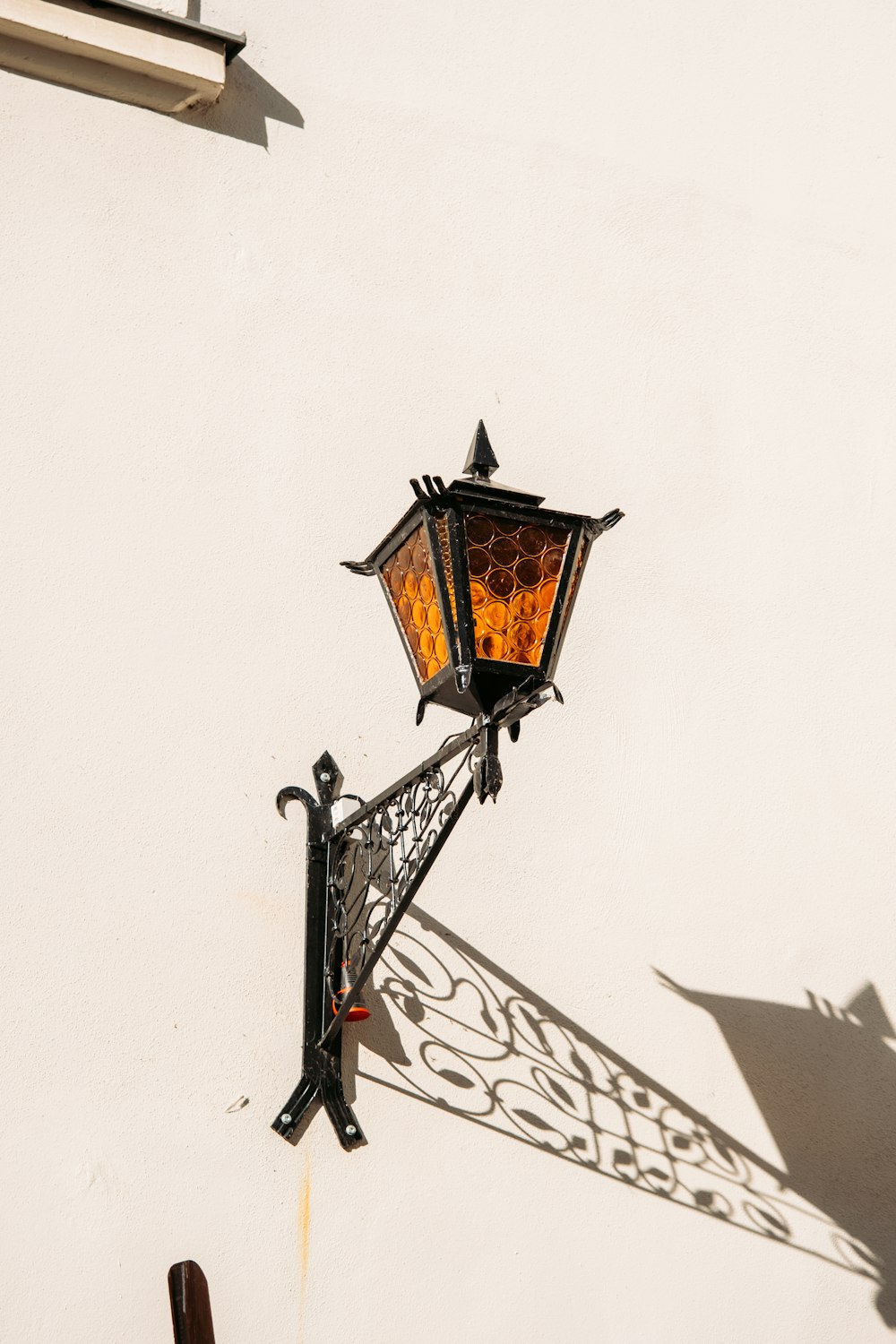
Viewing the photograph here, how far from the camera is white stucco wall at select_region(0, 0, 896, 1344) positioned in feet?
7.70

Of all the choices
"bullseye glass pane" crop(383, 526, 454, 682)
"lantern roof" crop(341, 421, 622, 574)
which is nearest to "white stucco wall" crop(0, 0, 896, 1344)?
"bullseye glass pane" crop(383, 526, 454, 682)

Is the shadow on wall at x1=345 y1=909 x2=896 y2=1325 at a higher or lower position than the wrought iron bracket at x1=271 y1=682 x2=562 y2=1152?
lower

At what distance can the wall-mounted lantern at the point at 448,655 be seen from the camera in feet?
6.72

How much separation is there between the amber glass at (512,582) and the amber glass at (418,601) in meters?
0.07

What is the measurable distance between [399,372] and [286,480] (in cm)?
37

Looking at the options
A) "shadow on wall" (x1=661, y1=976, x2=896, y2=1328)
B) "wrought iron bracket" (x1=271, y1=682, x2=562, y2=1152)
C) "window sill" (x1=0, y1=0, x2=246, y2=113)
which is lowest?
"shadow on wall" (x1=661, y1=976, x2=896, y2=1328)

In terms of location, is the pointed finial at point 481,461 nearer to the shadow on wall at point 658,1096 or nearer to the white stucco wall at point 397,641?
the white stucco wall at point 397,641

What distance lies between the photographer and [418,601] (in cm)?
217

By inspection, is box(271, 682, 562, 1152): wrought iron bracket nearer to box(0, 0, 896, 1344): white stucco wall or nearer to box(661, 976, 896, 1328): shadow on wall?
box(0, 0, 896, 1344): white stucco wall

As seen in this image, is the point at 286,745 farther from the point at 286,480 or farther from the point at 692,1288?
the point at 692,1288

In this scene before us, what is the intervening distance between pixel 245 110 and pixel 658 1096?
7.16 ft

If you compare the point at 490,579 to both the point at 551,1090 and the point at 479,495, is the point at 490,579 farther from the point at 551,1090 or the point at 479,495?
the point at 551,1090

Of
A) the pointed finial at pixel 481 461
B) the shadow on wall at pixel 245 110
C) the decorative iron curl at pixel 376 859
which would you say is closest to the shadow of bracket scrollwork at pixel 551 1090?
the decorative iron curl at pixel 376 859

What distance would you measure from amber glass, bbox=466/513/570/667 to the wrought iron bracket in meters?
0.08
